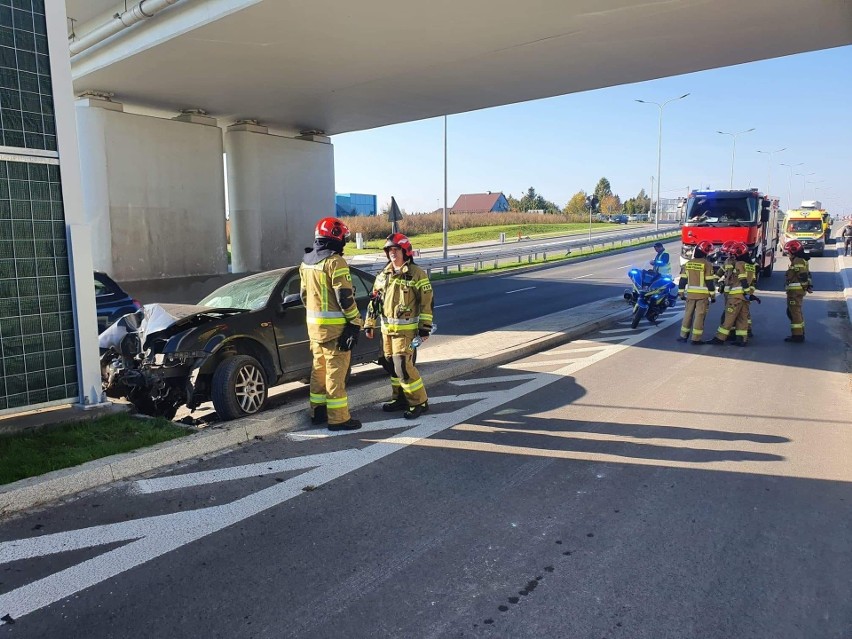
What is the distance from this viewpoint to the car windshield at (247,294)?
7004mm

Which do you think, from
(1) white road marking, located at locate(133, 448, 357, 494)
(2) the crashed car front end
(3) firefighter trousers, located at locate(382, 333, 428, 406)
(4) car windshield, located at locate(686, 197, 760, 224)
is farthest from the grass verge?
(4) car windshield, located at locate(686, 197, 760, 224)

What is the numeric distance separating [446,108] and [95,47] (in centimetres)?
989

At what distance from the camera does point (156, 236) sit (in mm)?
18547

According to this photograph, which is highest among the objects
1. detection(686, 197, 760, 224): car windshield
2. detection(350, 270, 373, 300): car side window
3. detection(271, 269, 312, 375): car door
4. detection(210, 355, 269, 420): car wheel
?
detection(686, 197, 760, 224): car windshield

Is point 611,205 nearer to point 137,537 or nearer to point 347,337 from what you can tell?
point 347,337

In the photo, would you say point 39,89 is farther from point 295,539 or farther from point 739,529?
point 739,529

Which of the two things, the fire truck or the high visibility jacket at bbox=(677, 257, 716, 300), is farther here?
the fire truck

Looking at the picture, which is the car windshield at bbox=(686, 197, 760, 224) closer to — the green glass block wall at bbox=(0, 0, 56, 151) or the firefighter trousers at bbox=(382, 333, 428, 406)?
the firefighter trousers at bbox=(382, 333, 428, 406)

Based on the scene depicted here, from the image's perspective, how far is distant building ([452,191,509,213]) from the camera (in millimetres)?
111125

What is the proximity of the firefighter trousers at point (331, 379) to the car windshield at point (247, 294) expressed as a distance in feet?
Result: 3.80

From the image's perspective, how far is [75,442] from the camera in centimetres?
532

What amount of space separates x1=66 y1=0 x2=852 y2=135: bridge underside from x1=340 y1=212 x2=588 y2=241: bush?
87.8 ft

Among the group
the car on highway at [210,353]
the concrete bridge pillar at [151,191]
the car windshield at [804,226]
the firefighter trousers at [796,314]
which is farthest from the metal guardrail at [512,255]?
the car on highway at [210,353]

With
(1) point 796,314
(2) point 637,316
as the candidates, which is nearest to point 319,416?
(2) point 637,316
